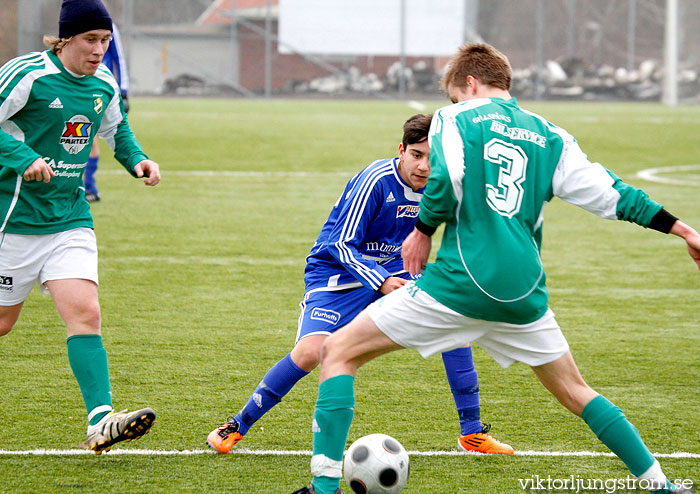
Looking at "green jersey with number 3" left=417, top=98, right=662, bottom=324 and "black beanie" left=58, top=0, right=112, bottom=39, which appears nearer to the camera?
"green jersey with number 3" left=417, top=98, right=662, bottom=324

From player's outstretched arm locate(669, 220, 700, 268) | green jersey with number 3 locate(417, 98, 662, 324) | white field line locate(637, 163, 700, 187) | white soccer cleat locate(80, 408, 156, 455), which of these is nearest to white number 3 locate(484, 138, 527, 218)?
green jersey with number 3 locate(417, 98, 662, 324)

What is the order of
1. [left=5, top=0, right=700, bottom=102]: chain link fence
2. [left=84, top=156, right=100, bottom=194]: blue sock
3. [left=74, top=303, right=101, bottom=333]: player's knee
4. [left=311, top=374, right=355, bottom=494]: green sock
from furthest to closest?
[left=5, top=0, right=700, bottom=102]: chain link fence < [left=84, top=156, right=100, bottom=194]: blue sock < [left=74, top=303, right=101, bottom=333]: player's knee < [left=311, top=374, right=355, bottom=494]: green sock

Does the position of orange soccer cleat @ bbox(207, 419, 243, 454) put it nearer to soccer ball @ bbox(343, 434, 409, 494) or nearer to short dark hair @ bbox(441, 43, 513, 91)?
soccer ball @ bbox(343, 434, 409, 494)

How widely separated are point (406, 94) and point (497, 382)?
1144 inches

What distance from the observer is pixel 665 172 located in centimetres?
1603

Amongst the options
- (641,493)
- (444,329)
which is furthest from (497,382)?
(444,329)

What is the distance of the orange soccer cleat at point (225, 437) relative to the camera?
13.9 feet

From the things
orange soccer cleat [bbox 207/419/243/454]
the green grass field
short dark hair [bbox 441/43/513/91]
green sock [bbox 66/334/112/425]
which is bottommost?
the green grass field

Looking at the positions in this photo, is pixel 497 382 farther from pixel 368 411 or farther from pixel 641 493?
pixel 641 493

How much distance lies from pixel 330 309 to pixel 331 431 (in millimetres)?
923

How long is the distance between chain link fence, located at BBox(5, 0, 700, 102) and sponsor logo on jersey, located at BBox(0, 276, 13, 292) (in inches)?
1169

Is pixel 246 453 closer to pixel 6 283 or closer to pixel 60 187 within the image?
pixel 6 283

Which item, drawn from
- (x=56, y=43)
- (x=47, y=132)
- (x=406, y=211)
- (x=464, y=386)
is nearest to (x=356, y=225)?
(x=406, y=211)

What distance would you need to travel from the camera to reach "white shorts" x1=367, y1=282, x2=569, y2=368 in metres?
3.35
